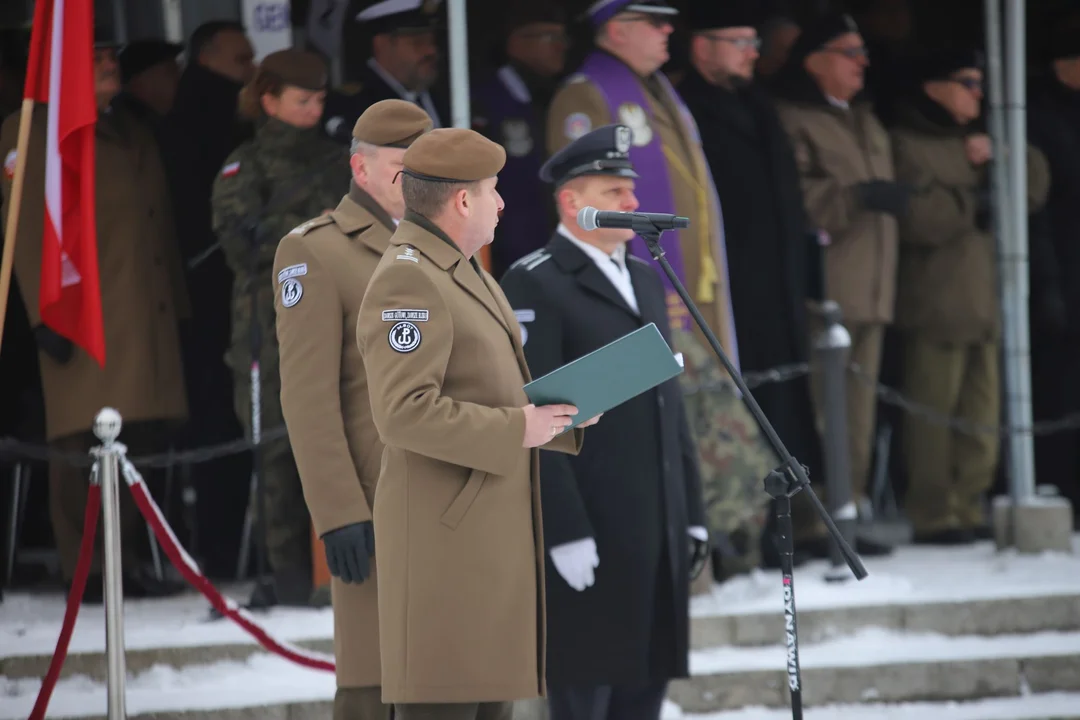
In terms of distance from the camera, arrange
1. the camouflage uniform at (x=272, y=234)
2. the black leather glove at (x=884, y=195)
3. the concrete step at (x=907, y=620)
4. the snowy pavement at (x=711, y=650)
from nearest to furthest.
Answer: the snowy pavement at (x=711, y=650), the concrete step at (x=907, y=620), the camouflage uniform at (x=272, y=234), the black leather glove at (x=884, y=195)

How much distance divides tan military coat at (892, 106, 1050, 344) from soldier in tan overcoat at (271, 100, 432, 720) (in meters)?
3.89

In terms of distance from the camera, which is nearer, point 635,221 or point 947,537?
point 635,221

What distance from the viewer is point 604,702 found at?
4457 mm

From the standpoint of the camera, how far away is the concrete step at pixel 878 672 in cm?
581

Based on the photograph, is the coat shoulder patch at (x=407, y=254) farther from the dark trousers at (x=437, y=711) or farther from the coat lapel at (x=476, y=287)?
the dark trousers at (x=437, y=711)

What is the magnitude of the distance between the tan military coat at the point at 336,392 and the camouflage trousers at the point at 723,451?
252 centimetres

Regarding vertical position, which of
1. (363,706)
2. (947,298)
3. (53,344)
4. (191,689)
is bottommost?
(191,689)

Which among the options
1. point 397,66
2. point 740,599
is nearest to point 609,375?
point 740,599

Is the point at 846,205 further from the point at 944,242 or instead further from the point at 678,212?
the point at 678,212

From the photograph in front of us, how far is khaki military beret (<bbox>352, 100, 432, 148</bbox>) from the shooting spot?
13.3ft

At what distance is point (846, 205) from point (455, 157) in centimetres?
395

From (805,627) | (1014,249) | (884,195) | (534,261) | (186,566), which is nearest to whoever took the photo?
(534,261)

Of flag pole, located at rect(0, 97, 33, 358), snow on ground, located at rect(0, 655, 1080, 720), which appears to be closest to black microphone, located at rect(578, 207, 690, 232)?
flag pole, located at rect(0, 97, 33, 358)

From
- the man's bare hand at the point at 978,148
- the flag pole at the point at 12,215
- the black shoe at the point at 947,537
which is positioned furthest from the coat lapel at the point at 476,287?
the black shoe at the point at 947,537
